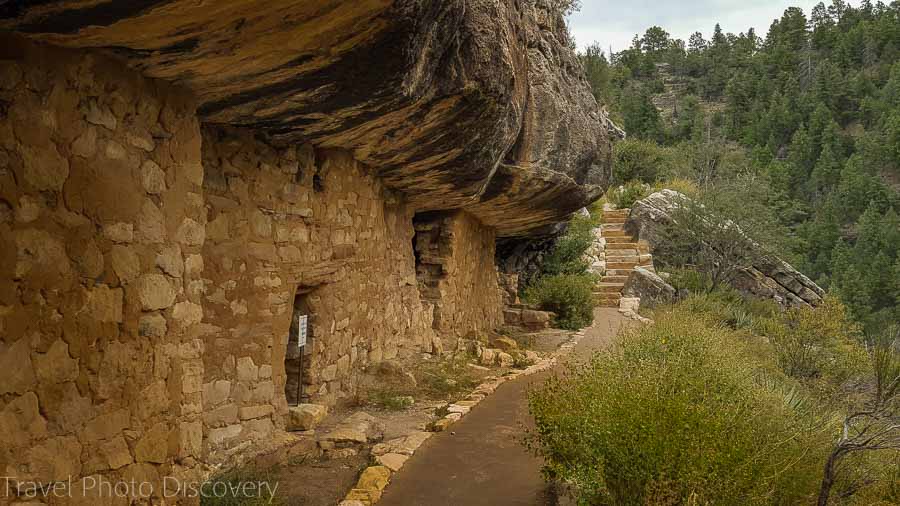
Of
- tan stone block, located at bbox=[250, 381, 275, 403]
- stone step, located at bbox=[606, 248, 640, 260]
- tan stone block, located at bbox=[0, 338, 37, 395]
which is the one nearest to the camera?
tan stone block, located at bbox=[0, 338, 37, 395]

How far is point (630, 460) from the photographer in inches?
121

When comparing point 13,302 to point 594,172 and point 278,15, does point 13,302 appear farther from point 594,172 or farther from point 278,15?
point 594,172

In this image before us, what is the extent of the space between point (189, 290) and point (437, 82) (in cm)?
208

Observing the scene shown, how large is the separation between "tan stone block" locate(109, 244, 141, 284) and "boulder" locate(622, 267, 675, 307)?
49.9 ft

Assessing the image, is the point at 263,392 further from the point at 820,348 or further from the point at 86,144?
the point at 820,348

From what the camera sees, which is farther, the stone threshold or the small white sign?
the small white sign

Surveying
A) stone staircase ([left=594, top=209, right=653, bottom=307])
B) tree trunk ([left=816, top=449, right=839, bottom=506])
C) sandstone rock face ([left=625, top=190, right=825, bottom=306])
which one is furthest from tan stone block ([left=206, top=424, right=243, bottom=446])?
sandstone rock face ([left=625, top=190, right=825, bottom=306])

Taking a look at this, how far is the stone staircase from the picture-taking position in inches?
677

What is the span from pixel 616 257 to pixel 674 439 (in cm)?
1741

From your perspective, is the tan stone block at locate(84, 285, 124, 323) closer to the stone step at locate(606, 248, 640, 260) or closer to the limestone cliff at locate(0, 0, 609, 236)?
the limestone cliff at locate(0, 0, 609, 236)

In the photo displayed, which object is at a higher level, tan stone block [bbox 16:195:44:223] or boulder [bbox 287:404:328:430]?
tan stone block [bbox 16:195:44:223]

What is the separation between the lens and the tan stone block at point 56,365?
2516 millimetres

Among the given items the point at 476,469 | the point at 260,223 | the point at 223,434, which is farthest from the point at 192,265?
the point at 476,469

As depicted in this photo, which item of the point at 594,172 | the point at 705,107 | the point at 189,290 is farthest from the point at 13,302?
the point at 705,107
